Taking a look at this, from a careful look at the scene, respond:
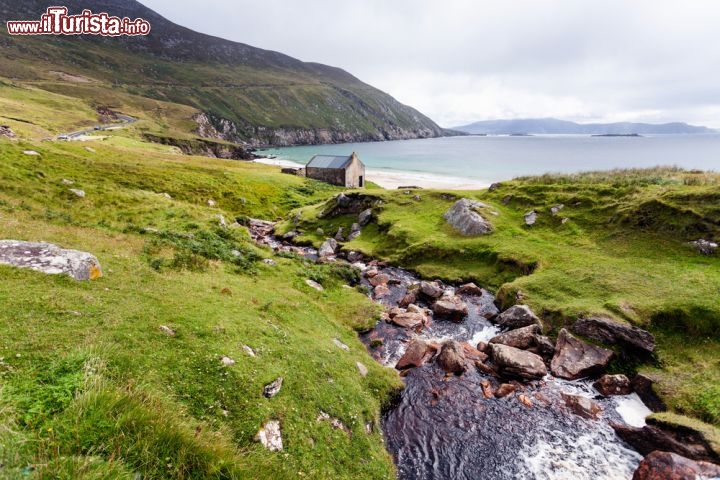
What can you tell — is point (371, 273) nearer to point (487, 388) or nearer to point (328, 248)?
point (328, 248)

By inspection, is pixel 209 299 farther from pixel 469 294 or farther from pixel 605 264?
pixel 605 264

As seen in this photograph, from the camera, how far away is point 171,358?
1330cm

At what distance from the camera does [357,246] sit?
46.2 meters

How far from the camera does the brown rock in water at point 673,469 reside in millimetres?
13602

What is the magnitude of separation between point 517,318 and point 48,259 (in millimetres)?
29279

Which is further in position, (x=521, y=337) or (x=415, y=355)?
(x=521, y=337)

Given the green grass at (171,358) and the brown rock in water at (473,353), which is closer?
the green grass at (171,358)

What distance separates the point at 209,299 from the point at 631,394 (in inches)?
971

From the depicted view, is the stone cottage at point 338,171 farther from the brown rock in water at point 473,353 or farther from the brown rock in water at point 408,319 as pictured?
the brown rock in water at point 473,353

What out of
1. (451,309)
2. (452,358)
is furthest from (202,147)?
(452,358)

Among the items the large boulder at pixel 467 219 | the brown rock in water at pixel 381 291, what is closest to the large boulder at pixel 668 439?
the brown rock in water at pixel 381 291

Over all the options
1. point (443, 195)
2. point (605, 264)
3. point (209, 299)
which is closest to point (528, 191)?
point (443, 195)

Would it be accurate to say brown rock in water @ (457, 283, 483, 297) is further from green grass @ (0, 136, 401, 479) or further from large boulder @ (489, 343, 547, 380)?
large boulder @ (489, 343, 547, 380)

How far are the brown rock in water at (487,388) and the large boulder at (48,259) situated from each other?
22132 mm
